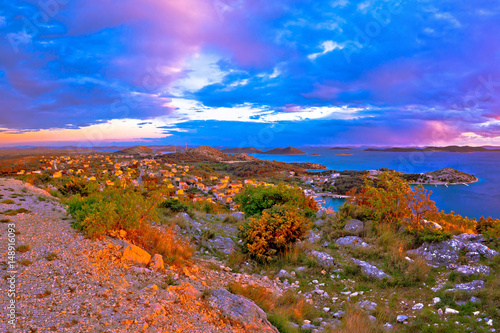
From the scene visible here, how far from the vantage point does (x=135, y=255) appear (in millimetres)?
4742

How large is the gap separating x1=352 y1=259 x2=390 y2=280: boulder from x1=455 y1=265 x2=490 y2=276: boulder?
1.63 meters

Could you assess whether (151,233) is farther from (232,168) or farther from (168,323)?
(232,168)

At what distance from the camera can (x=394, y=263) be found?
637cm

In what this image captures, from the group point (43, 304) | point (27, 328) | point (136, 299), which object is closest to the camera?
point (27, 328)

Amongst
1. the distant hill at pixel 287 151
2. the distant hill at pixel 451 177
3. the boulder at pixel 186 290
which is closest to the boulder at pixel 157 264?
the boulder at pixel 186 290

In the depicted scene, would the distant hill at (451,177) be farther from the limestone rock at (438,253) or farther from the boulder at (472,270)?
the boulder at (472,270)

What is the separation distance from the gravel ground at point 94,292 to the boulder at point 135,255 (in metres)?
0.16

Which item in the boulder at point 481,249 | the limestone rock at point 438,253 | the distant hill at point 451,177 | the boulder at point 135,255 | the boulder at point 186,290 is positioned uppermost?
the boulder at point 135,255

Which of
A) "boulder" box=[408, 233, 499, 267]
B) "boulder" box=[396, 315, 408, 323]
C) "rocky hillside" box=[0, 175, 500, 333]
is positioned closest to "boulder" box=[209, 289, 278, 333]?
"rocky hillside" box=[0, 175, 500, 333]

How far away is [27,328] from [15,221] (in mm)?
4656

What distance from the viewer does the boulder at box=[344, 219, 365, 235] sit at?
8.53 m

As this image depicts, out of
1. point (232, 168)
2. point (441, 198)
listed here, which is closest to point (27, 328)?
point (441, 198)

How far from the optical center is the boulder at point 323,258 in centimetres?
652

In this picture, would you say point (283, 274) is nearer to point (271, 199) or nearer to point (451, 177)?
point (271, 199)
